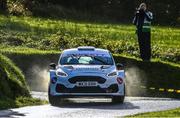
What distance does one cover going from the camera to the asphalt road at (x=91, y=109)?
18964mm

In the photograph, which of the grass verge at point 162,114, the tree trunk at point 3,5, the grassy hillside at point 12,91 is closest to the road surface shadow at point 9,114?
the grassy hillside at point 12,91

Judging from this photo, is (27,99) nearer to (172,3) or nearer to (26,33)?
(26,33)

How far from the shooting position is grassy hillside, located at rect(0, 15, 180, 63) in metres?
34.8

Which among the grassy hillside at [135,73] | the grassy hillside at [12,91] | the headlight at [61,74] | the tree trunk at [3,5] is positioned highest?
the headlight at [61,74]

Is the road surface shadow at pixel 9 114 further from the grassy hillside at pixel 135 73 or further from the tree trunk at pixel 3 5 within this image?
the tree trunk at pixel 3 5

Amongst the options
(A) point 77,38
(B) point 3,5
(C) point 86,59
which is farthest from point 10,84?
(B) point 3,5

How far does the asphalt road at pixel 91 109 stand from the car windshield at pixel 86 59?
1.21 m

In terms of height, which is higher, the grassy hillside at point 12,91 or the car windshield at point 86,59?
the car windshield at point 86,59

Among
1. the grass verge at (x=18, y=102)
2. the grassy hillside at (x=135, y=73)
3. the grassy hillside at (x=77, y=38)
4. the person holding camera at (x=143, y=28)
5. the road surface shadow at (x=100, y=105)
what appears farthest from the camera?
the grassy hillside at (x=77, y=38)

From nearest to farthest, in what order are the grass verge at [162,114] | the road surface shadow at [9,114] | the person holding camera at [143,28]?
the grass verge at [162,114]
the road surface shadow at [9,114]
the person holding camera at [143,28]

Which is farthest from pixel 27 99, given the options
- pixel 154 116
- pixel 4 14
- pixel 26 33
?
pixel 4 14

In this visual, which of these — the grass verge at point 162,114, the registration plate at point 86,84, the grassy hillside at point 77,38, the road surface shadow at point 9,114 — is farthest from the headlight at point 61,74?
the grassy hillside at point 77,38

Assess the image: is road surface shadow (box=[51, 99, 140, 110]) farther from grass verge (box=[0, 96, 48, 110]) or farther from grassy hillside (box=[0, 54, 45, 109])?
grassy hillside (box=[0, 54, 45, 109])

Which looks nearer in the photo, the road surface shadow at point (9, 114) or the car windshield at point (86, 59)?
the road surface shadow at point (9, 114)
